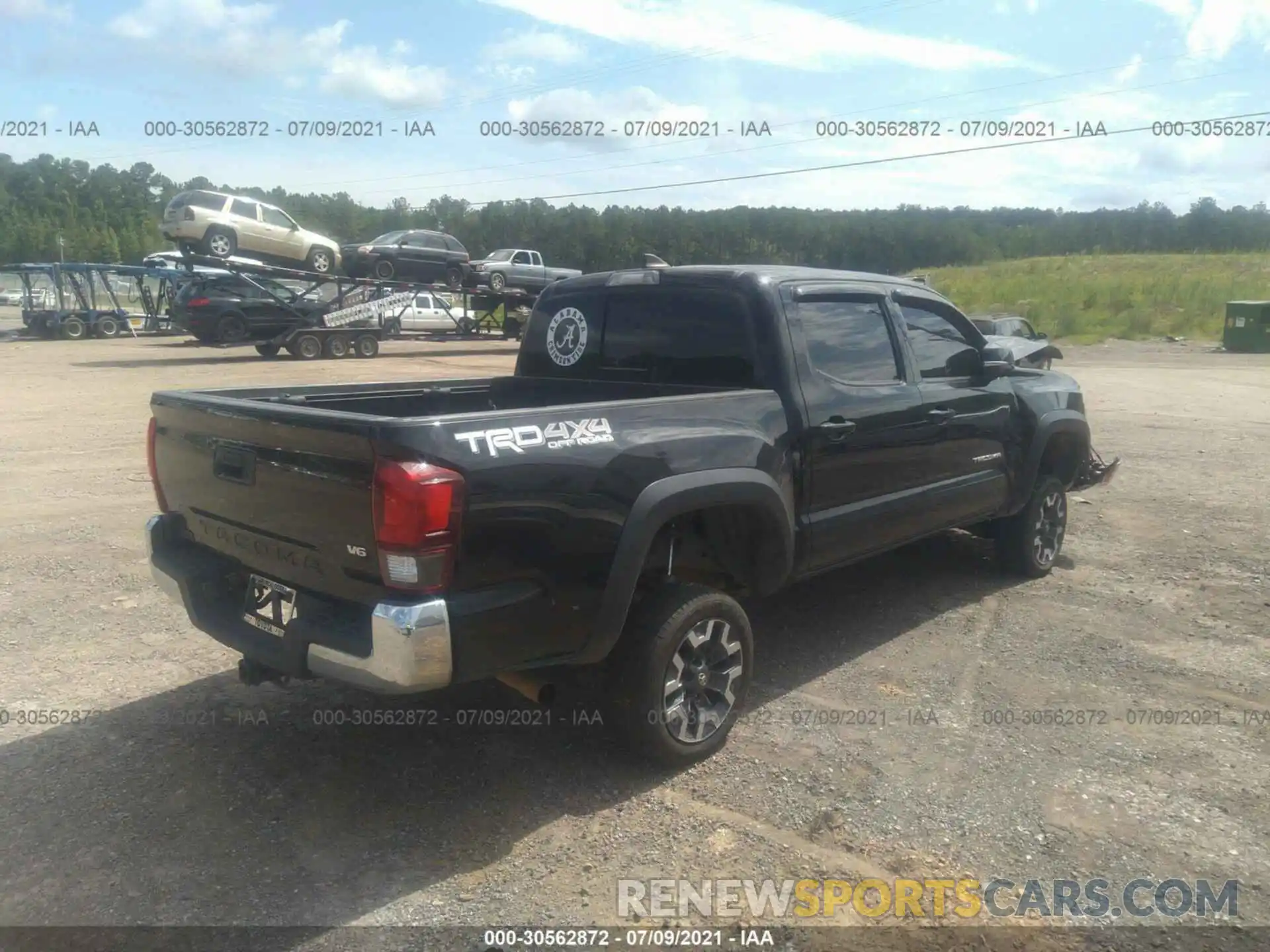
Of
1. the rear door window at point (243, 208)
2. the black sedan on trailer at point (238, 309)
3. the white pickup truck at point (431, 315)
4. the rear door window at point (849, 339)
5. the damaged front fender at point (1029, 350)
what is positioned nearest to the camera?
the rear door window at point (849, 339)

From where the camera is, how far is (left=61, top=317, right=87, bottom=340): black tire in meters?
31.1

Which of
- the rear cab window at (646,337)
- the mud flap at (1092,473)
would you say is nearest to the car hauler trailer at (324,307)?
the rear cab window at (646,337)

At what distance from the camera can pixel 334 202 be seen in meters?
51.2

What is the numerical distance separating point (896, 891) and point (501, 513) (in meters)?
1.79

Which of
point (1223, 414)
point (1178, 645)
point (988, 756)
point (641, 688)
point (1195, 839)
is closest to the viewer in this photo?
point (1195, 839)

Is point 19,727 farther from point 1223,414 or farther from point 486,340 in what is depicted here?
point 486,340

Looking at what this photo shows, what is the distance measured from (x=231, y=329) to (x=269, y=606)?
21978mm

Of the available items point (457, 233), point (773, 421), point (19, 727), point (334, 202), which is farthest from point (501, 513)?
point (334, 202)

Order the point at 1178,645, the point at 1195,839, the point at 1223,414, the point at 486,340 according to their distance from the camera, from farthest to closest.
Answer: the point at 486,340, the point at 1223,414, the point at 1178,645, the point at 1195,839

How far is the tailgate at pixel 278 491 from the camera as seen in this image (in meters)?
3.17

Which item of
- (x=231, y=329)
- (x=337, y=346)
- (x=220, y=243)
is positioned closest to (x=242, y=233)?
(x=220, y=243)

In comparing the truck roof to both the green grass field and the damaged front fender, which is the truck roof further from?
the green grass field

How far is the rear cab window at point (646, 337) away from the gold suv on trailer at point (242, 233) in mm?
18817

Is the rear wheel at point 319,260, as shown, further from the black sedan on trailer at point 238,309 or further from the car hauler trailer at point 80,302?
the car hauler trailer at point 80,302
